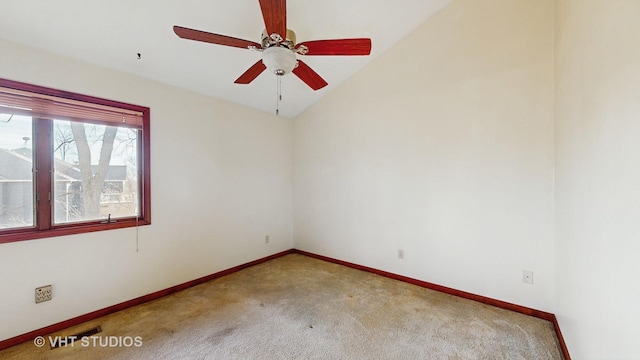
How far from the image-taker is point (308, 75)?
7.07 feet

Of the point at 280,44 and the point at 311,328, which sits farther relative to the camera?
the point at 311,328

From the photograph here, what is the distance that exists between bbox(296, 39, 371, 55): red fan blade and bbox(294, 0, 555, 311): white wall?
4.78 feet

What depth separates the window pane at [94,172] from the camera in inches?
87.0

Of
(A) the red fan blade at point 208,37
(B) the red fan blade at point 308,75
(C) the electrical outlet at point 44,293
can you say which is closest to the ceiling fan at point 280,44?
(A) the red fan blade at point 208,37

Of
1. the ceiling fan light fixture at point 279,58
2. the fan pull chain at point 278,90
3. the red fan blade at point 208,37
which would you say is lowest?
the ceiling fan light fixture at point 279,58

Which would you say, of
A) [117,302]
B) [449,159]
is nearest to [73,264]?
[117,302]

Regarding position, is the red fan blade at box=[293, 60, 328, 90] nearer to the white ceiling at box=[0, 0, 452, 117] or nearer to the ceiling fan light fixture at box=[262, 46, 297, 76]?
the ceiling fan light fixture at box=[262, 46, 297, 76]

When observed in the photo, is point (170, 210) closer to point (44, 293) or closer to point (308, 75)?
point (44, 293)

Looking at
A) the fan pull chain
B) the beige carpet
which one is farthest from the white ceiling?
the beige carpet

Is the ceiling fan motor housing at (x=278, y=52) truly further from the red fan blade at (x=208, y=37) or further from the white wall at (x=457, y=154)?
the white wall at (x=457, y=154)

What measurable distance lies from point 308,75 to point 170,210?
2113 millimetres

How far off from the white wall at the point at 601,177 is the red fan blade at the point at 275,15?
4.79 ft

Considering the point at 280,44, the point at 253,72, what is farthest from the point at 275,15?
the point at 253,72

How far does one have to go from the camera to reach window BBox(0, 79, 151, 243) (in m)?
1.97
